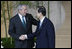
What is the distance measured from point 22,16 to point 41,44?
1.80 ft

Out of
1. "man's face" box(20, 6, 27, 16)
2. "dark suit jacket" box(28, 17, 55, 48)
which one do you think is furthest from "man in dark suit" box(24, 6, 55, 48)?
"man's face" box(20, 6, 27, 16)

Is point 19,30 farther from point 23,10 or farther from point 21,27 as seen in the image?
point 23,10

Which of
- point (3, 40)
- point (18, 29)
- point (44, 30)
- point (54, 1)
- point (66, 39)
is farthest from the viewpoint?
point (66, 39)

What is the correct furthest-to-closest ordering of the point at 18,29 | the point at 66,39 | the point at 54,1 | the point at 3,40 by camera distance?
1. the point at 66,39
2. the point at 54,1
3. the point at 3,40
4. the point at 18,29

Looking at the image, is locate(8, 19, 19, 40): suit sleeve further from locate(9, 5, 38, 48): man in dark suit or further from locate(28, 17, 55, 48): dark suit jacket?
locate(28, 17, 55, 48): dark suit jacket

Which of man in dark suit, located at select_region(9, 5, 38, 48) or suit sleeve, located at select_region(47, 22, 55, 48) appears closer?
suit sleeve, located at select_region(47, 22, 55, 48)

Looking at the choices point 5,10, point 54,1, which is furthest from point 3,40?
point 54,1

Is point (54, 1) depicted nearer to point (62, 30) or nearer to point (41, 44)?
point (62, 30)

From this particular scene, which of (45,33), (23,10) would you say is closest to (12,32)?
(23,10)

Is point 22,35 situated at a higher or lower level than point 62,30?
higher

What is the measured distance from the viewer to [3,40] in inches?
289

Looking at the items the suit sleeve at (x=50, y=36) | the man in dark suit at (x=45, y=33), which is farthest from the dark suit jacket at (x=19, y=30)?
the suit sleeve at (x=50, y=36)

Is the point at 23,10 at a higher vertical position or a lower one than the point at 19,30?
higher

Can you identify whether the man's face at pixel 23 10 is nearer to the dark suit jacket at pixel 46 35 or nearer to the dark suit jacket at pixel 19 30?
the dark suit jacket at pixel 19 30
